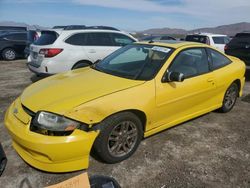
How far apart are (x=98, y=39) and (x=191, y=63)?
4344 mm

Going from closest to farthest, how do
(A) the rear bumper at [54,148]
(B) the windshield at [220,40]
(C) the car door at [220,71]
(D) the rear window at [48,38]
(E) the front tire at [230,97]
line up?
(A) the rear bumper at [54,148] < (C) the car door at [220,71] < (E) the front tire at [230,97] < (D) the rear window at [48,38] < (B) the windshield at [220,40]

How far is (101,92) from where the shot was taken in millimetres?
3607

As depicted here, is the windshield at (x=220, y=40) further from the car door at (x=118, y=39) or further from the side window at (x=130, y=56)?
the side window at (x=130, y=56)

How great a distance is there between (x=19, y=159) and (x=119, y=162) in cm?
136

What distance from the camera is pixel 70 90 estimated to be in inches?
149

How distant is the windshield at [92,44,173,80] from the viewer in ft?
13.7

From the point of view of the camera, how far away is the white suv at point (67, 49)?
7.45 meters

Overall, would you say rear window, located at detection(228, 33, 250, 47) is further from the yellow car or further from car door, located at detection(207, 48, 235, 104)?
the yellow car

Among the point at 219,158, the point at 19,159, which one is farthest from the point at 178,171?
the point at 19,159

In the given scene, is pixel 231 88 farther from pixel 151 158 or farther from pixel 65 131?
pixel 65 131

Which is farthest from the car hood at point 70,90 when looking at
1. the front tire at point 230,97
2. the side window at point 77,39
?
the side window at point 77,39

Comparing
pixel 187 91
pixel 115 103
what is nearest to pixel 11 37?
pixel 187 91

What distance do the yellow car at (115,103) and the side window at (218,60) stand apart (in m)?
0.02

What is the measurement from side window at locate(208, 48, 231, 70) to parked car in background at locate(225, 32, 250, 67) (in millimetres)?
4405
